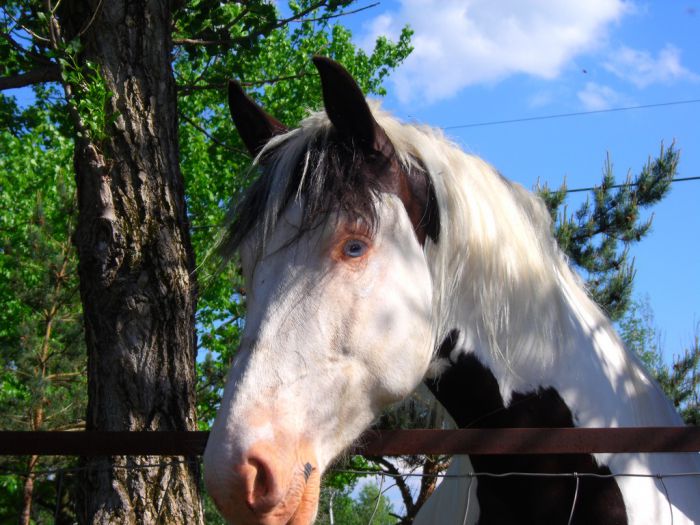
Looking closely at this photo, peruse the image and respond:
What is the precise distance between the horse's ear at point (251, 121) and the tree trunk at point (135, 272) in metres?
0.90

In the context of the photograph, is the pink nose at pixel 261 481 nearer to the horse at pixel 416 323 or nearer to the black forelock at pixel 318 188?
the horse at pixel 416 323

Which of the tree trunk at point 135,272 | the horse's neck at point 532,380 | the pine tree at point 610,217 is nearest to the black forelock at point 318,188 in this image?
the horse's neck at point 532,380

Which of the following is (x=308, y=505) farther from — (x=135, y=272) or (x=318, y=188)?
(x=135, y=272)

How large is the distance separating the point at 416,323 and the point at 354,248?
28 cm

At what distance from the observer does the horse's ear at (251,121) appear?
2594 mm

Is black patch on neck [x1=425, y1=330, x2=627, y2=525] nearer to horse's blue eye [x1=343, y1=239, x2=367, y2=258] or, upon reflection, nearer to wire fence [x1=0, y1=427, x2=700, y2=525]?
wire fence [x1=0, y1=427, x2=700, y2=525]

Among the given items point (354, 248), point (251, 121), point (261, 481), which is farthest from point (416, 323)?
point (251, 121)

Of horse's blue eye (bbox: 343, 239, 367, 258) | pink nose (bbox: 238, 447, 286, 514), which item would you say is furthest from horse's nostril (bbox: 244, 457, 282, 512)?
horse's blue eye (bbox: 343, 239, 367, 258)

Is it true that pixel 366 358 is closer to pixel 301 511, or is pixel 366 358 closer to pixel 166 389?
pixel 301 511

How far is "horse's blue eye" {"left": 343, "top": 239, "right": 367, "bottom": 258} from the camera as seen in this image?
2049 mm

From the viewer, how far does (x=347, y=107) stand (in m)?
2.17

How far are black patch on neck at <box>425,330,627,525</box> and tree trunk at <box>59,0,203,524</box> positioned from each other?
4.55 ft

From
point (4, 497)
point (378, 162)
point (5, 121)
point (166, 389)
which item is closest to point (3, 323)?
point (4, 497)

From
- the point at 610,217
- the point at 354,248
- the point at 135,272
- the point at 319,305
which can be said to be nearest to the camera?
the point at 319,305
